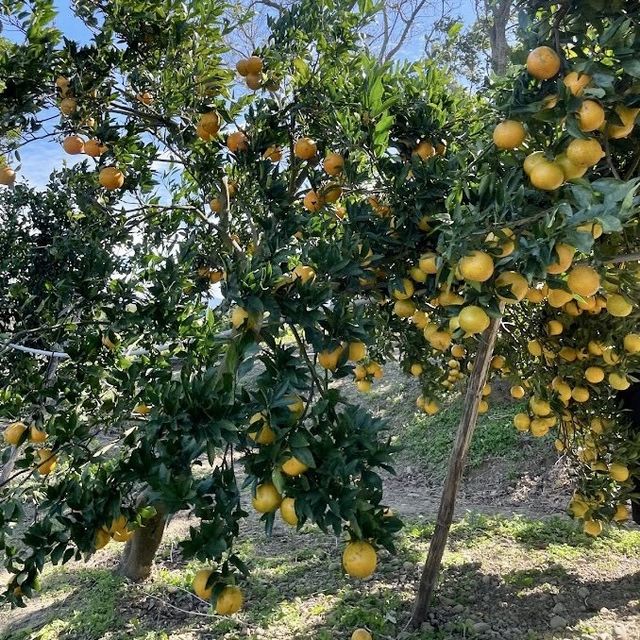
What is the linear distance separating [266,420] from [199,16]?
6.27ft

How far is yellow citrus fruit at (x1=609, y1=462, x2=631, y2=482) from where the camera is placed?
2.68m

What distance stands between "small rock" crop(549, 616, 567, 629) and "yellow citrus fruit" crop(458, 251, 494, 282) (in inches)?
85.2

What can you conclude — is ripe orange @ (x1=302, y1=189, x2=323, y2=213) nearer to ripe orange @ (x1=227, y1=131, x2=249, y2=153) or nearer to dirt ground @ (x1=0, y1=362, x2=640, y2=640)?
ripe orange @ (x1=227, y1=131, x2=249, y2=153)

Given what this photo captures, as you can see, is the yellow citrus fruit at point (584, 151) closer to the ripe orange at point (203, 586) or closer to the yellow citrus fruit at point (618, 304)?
the yellow citrus fruit at point (618, 304)

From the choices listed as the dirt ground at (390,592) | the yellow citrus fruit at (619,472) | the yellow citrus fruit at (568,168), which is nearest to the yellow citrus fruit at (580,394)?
the yellow citrus fruit at (619,472)

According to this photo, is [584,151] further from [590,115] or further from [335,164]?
[335,164]

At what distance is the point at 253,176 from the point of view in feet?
7.98

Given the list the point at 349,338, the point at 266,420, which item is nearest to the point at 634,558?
the point at 349,338

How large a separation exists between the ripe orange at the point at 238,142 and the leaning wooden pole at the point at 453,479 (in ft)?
4.57

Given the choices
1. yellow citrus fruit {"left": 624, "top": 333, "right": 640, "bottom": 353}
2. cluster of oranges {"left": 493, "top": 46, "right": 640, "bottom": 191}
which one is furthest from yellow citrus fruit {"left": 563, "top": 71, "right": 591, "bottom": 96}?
yellow citrus fruit {"left": 624, "top": 333, "right": 640, "bottom": 353}

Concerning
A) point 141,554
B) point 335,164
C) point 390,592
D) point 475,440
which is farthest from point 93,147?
point 475,440

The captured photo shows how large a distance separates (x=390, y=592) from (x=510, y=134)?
2.69 m

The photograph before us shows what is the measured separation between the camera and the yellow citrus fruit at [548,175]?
145 cm

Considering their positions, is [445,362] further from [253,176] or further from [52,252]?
[52,252]
